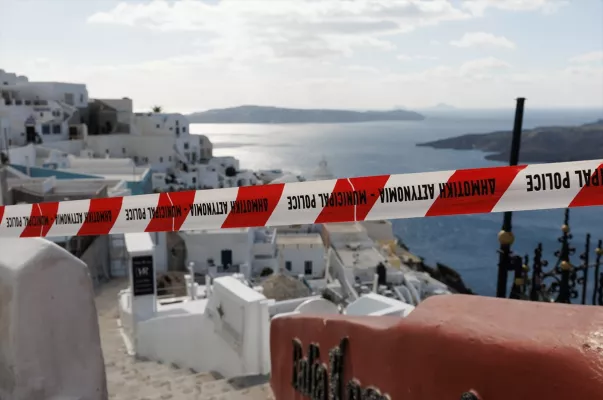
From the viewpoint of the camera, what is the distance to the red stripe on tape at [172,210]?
475 cm

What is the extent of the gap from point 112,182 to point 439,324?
24.3m

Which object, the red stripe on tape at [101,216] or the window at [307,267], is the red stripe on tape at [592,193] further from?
the window at [307,267]

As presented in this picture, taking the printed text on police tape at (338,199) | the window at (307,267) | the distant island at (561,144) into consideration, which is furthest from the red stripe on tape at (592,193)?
the distant island at (561,144)

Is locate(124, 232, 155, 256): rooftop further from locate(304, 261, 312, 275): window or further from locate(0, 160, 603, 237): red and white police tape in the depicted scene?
locate(304, 261, 312, 275): window

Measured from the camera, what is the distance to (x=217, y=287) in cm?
1005

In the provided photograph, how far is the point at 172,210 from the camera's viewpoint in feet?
15.9

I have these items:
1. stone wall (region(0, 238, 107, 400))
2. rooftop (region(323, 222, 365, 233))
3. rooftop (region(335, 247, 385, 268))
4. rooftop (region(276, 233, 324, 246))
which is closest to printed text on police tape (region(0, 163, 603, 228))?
stone wall (region(0, 238, 107, 400))

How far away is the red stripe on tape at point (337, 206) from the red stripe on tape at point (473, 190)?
0.63 metres

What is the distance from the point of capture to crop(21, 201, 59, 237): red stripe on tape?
17.4ft

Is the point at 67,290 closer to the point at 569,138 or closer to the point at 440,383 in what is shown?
the point at 440,383

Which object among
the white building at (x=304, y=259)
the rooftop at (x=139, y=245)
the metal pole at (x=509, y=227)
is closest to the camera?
the metal pole at (x=509, y=227)

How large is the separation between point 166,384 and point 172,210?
412 centimetres

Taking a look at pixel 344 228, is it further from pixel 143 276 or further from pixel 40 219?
pixel 40 219

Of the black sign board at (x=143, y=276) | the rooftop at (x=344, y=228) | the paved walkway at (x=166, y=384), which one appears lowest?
the rooftop at (x=344, y=228)
